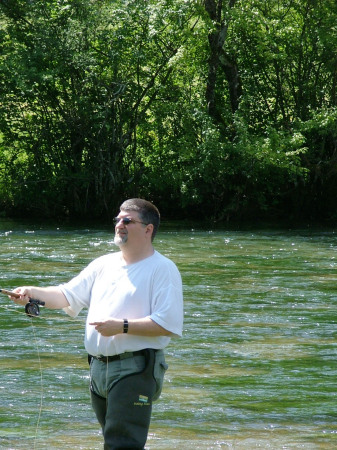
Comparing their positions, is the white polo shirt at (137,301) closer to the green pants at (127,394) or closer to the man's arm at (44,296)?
the green pants at (127,394)

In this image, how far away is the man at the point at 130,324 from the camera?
420cm

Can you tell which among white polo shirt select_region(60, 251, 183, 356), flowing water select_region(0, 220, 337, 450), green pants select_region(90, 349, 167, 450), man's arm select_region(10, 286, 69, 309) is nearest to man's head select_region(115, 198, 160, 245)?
white polo shirt select_region(60, 251, 183, 356)

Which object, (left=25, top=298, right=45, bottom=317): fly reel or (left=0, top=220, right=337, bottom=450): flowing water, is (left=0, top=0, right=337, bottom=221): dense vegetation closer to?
(left=0, top=220, right=337, bottom=450): flowing water

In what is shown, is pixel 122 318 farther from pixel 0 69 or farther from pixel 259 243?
pixel 0 69

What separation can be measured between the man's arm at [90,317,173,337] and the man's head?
0.45 m

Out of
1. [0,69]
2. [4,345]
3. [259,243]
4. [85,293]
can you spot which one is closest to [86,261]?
[259,243]

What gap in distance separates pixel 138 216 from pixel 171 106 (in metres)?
20.2

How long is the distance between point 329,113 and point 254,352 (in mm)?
15983

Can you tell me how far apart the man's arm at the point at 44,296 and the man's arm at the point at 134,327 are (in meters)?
0.38

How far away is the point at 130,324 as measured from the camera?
418cm

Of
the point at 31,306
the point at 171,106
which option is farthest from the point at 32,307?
the point at 171,106

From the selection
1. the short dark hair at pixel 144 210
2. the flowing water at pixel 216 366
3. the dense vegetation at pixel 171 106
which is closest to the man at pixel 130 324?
the short dark hair at pixel 144 210

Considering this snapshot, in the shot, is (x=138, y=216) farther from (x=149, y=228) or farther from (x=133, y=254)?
(x=133, y=254)

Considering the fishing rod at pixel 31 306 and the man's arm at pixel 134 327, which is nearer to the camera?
the man's arm at pixel 134 327
